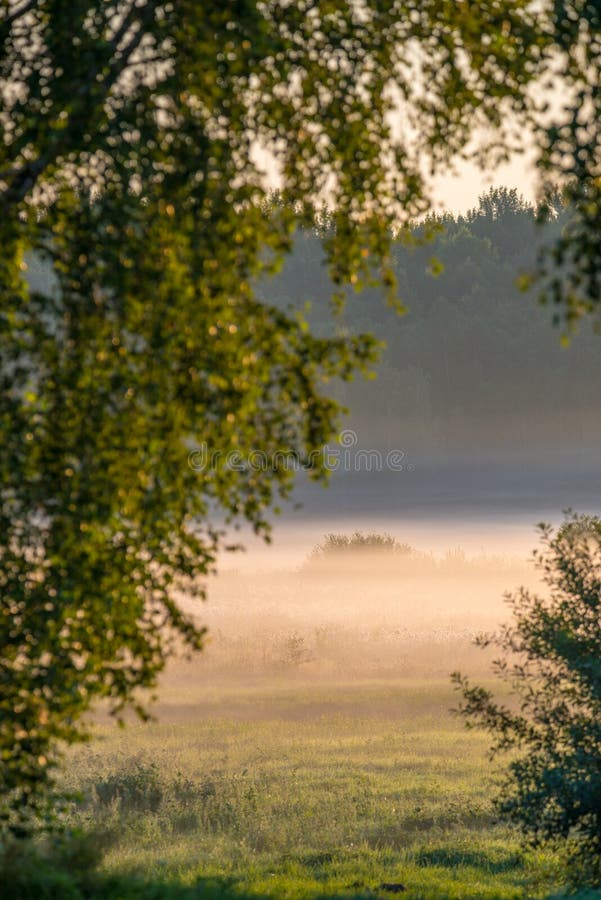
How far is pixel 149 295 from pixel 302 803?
3194 centimetres

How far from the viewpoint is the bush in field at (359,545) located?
91.0m

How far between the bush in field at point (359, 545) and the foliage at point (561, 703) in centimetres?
7077

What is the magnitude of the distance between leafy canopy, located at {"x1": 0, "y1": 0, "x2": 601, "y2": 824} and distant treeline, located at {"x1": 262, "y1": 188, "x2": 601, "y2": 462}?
111 m

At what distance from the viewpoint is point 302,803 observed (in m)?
40.3

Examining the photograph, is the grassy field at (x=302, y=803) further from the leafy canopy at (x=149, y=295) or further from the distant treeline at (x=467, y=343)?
the distant treeline at (x=467, y=343)

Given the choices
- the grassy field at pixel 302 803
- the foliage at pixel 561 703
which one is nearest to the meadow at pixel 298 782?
the grassy field at pixel 302 803

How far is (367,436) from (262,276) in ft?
472

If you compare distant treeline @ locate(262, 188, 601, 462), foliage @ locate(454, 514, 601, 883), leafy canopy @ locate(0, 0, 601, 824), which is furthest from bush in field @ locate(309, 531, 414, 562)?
leafy canopy @ locate(0, 0, 601, 824)

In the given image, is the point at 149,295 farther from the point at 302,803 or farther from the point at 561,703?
the point at 302,803

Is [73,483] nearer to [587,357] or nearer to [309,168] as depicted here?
[309,168]

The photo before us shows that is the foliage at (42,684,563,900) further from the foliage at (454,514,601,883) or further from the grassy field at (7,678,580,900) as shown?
the foliage at (454,514,601,883)

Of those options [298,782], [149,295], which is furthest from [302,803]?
[149,295]

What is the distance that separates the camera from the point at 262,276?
12.0 metres

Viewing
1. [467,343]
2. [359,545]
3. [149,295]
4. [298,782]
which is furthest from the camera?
[467,343]
